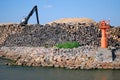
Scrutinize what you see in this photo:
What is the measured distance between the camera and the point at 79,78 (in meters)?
22.6

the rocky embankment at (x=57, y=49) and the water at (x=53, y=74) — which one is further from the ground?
the rocky embankment at (x=57, y=49)

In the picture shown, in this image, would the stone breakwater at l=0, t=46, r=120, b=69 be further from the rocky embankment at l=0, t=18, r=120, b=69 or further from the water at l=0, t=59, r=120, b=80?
the water at l=0, t=59, r=120, b=80

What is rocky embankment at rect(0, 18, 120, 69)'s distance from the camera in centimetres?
2730

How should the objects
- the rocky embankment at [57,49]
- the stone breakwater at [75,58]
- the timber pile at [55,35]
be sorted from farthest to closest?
the timber pile at [55,35] → the rocky embankment at [57,49] → the stone breakwater at [75,58]

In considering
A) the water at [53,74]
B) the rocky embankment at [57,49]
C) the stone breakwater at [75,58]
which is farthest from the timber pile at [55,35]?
the water at [53,74]

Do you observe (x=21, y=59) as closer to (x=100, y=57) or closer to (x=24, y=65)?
(x=24, y=65)

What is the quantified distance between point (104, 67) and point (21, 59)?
769cm

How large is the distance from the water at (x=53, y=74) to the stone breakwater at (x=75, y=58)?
120 centimetres

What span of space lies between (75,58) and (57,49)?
3.13 metres

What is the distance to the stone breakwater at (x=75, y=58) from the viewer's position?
26.6 m

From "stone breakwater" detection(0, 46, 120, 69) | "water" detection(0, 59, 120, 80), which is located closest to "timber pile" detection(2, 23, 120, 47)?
"stone breakwater" detection(0, 46, 120, 69)

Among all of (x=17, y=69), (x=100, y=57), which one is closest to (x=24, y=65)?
(x=17, y=69)

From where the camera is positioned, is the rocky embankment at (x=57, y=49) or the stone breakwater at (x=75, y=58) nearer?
the stone breakwater at (x=75, y=58)

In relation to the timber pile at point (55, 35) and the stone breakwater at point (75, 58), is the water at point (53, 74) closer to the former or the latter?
the stone breakwater at point (75, 58)
